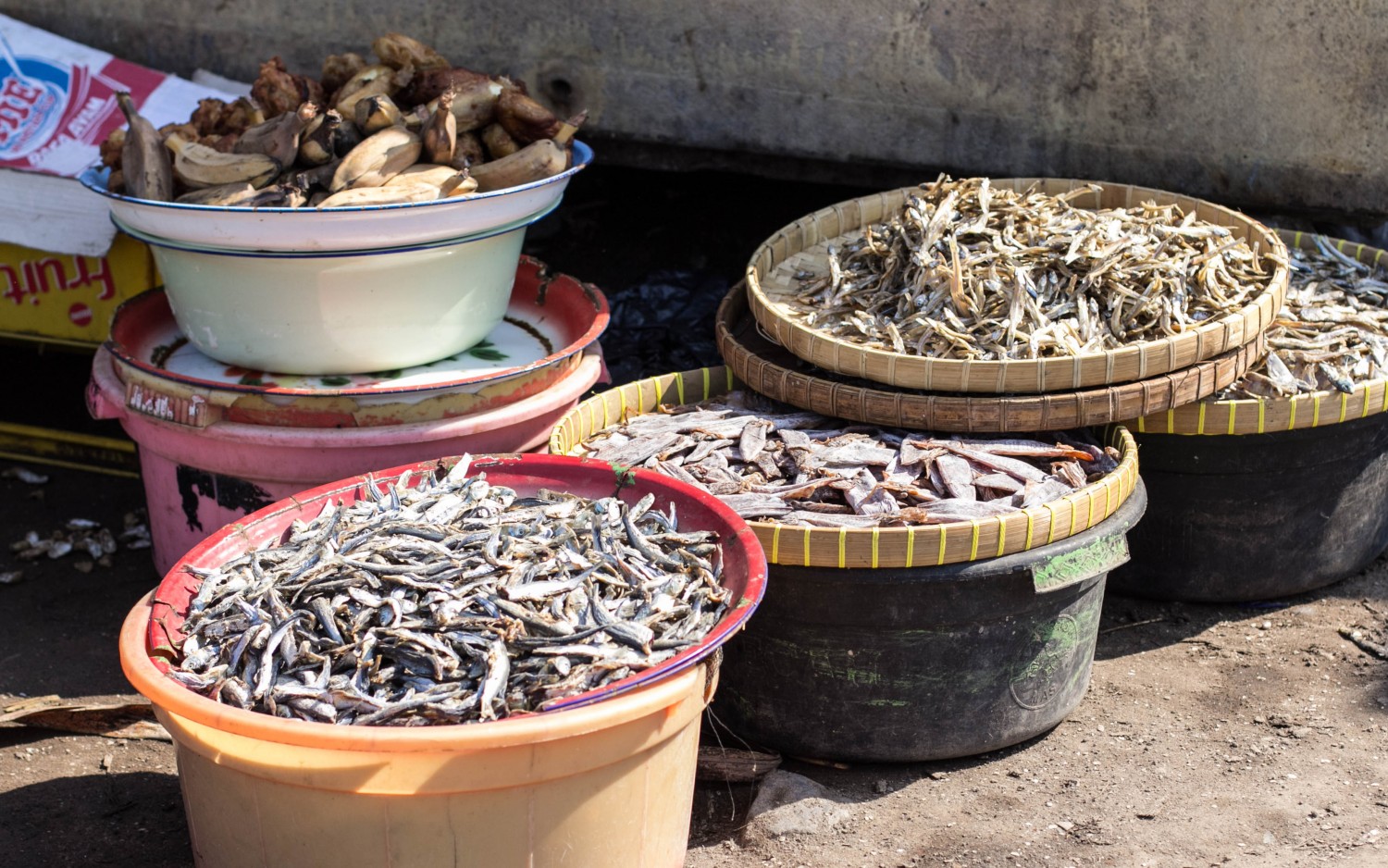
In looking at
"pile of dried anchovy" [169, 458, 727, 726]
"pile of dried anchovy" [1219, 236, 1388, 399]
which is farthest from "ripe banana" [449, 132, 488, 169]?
"pile of dried anchovy" [1219, 236, 1388, 399]

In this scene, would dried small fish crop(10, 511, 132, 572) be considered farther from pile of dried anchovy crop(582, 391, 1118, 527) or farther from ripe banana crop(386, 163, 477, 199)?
pile of dried anchovy crop(582, 391, 1118, 527)

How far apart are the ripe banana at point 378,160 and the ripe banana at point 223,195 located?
22cm

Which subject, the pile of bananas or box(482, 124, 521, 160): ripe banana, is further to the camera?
box(482, 124, 521, 160): ripe banana

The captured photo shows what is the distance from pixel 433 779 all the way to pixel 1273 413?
2.50 metres

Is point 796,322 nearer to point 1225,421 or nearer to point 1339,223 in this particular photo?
point 1225,421

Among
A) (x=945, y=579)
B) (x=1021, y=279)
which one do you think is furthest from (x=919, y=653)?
(x=1021, y=279)

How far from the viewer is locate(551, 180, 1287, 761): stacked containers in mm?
2883

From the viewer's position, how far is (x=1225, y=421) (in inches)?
139

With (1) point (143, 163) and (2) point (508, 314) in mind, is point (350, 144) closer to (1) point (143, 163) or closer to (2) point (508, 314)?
(1) point (143, 163)

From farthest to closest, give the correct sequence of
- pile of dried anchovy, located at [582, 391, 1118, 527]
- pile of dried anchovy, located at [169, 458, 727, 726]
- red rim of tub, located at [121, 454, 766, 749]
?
pile of dried anchovy, located at [582, 391, 1118, 527] → pile of dried anchovy, located at [169, 458, 727, 726] → red rim of tub, located at [121, 454, 766, 749]

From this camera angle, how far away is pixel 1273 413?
3.51 meters

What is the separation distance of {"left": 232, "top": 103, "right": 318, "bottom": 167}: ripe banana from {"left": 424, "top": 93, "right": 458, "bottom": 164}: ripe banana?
12.4 inches

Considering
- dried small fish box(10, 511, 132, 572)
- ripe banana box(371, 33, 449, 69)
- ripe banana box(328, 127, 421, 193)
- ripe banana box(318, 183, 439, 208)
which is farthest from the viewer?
dried small fish box(10, 511, 132, 572)

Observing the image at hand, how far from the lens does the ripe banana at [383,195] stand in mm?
3332
